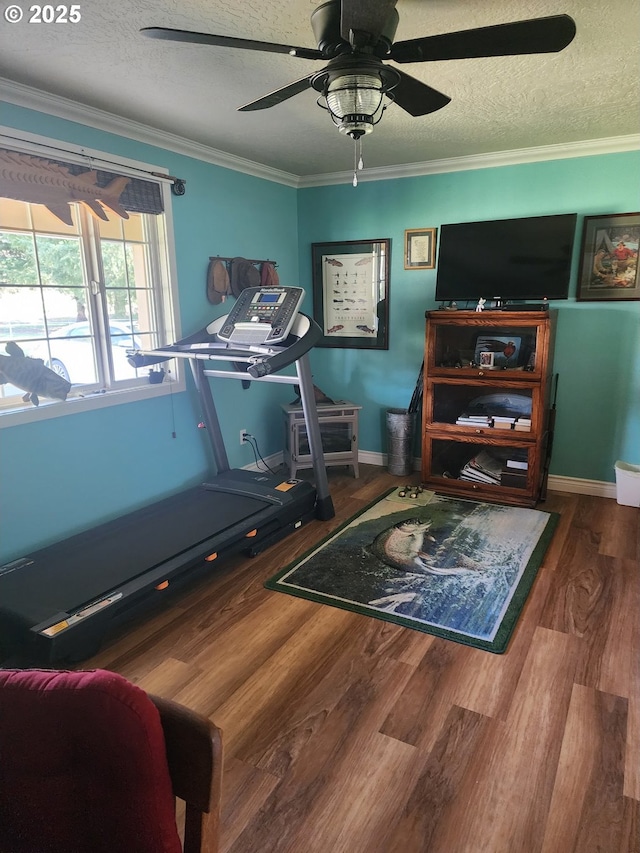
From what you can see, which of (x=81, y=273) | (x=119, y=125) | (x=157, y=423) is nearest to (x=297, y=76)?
(x=119, y=125)

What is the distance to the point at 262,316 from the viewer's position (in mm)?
3295

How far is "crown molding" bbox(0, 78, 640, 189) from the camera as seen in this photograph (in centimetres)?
265

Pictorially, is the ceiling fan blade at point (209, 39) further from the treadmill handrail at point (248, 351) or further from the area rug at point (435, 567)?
the area rug at point (435, 567)

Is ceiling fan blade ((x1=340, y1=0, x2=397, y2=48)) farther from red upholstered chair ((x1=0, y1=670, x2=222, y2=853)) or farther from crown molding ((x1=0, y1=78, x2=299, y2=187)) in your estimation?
crown molding ((x1=0, y1=78, x2=299, y2=187))

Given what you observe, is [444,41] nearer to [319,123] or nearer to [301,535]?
[319,123]

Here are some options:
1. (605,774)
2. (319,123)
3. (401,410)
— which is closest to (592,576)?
(605,774)

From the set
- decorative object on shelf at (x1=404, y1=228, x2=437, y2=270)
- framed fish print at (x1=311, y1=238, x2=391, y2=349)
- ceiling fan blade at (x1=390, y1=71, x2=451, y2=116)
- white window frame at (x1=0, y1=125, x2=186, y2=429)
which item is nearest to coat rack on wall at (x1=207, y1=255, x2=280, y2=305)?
white window frame at (x1=0, y1=125, x2=186, y2=429)

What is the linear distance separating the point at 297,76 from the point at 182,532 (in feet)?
7.50

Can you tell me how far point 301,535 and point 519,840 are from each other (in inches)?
81.9

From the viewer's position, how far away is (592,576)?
2.85 meters

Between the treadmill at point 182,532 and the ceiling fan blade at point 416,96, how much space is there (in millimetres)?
1299

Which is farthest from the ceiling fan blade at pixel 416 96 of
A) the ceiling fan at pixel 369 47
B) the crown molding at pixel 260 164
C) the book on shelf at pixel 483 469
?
the book on shelf at pixel 483 469

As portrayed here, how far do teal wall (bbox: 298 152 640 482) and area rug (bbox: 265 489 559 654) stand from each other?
830 millimetres

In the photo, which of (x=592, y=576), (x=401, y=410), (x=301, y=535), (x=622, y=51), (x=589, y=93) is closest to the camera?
(x=622, y=51)
